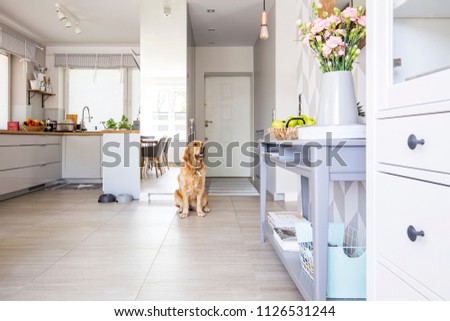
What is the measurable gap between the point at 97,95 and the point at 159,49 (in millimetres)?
3121

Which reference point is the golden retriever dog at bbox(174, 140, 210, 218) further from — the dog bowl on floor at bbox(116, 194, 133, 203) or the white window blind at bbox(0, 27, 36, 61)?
the white window blind at bbox(0, 27, 36, 61)

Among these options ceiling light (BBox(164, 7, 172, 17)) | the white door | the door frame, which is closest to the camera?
ceiling light (BBox(164, 7, 172, 17))

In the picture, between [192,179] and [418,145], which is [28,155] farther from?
[418,145]

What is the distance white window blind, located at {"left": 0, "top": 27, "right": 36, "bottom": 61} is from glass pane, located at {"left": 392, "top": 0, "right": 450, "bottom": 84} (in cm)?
622

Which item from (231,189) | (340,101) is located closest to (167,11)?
(231,189)

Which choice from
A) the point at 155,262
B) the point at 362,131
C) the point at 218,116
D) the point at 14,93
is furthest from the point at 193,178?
the point at 14,93

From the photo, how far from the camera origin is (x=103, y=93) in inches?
284

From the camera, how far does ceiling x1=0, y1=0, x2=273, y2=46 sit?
16.1ft

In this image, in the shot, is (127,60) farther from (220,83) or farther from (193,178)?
(193,178)

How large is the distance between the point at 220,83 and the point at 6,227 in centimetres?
525

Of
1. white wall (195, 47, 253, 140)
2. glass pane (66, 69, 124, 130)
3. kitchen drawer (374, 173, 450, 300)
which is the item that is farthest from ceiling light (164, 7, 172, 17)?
kitchen drawer (374, 173, 450, 300)

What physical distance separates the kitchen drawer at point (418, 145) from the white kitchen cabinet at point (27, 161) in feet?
15.2
